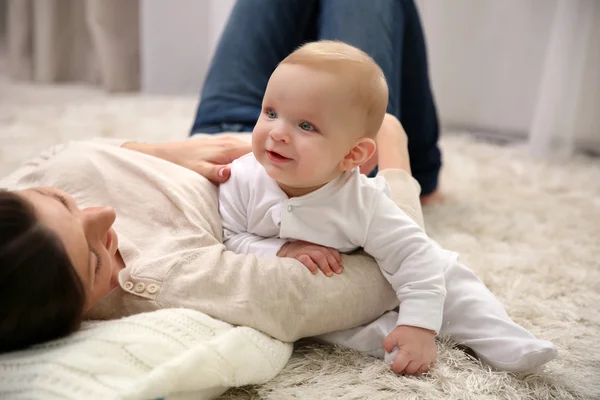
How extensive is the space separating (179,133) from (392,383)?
1596mm

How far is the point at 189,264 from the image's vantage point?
2.75 feet

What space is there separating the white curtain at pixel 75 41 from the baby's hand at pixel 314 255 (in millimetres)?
2306

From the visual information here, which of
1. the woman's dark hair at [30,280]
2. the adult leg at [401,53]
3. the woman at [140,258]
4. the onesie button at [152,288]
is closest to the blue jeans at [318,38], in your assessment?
the adult leg at [401,53]

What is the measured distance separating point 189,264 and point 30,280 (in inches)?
9.0

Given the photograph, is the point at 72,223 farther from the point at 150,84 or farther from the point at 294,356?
the point at 150,84

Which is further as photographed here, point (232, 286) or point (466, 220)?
point (466, 220)

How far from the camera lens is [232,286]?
2.73 ft

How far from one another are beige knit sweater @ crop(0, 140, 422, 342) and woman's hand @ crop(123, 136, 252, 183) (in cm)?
7

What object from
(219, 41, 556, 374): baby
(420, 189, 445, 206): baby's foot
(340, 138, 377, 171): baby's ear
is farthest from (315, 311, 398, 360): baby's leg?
(420, 189, 445, 206): baby's foot

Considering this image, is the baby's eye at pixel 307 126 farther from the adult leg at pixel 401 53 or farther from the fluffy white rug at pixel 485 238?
the adult leg at pixel 401 53

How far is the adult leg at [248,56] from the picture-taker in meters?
1.44

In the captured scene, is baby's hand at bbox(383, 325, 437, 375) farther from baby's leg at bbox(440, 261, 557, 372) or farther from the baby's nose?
the baby's nose

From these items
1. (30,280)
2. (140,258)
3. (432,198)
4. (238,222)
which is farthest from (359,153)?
(432,198)

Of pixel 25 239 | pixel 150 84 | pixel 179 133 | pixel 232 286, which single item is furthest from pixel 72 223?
pixel 150 84
